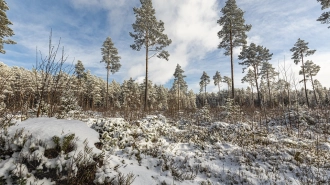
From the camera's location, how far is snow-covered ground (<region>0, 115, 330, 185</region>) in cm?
350

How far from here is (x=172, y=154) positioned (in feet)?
19.8

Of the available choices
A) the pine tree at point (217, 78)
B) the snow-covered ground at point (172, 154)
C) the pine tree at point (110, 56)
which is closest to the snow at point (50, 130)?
the snow-covered ground at point (172, 154)

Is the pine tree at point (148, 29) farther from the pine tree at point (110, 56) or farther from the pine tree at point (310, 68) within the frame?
the pine tree at point (310, 68)

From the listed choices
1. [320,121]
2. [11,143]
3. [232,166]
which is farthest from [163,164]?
[320,121]

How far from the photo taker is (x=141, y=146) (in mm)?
6238

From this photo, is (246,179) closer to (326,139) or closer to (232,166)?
(232,166)

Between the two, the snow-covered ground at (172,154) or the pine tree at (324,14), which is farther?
the pine tree at (324,14)

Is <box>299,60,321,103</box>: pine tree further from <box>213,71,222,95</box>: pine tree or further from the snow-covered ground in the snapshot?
the snow-covered ground

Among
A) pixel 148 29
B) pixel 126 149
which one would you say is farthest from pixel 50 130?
pixel 148 29

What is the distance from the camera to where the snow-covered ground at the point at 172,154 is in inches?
138

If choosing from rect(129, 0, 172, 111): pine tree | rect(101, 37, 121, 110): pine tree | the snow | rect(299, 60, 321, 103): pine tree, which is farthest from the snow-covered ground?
rect(299, 60, 321, 103): pine tree

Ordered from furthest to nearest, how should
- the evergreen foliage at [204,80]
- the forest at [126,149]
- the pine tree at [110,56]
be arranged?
the evergreen foliage at [204,80]
the pine tree at [110,56]
the forest at [126,149]

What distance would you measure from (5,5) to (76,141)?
21.5 m

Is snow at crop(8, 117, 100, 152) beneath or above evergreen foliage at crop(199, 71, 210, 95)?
beneath
